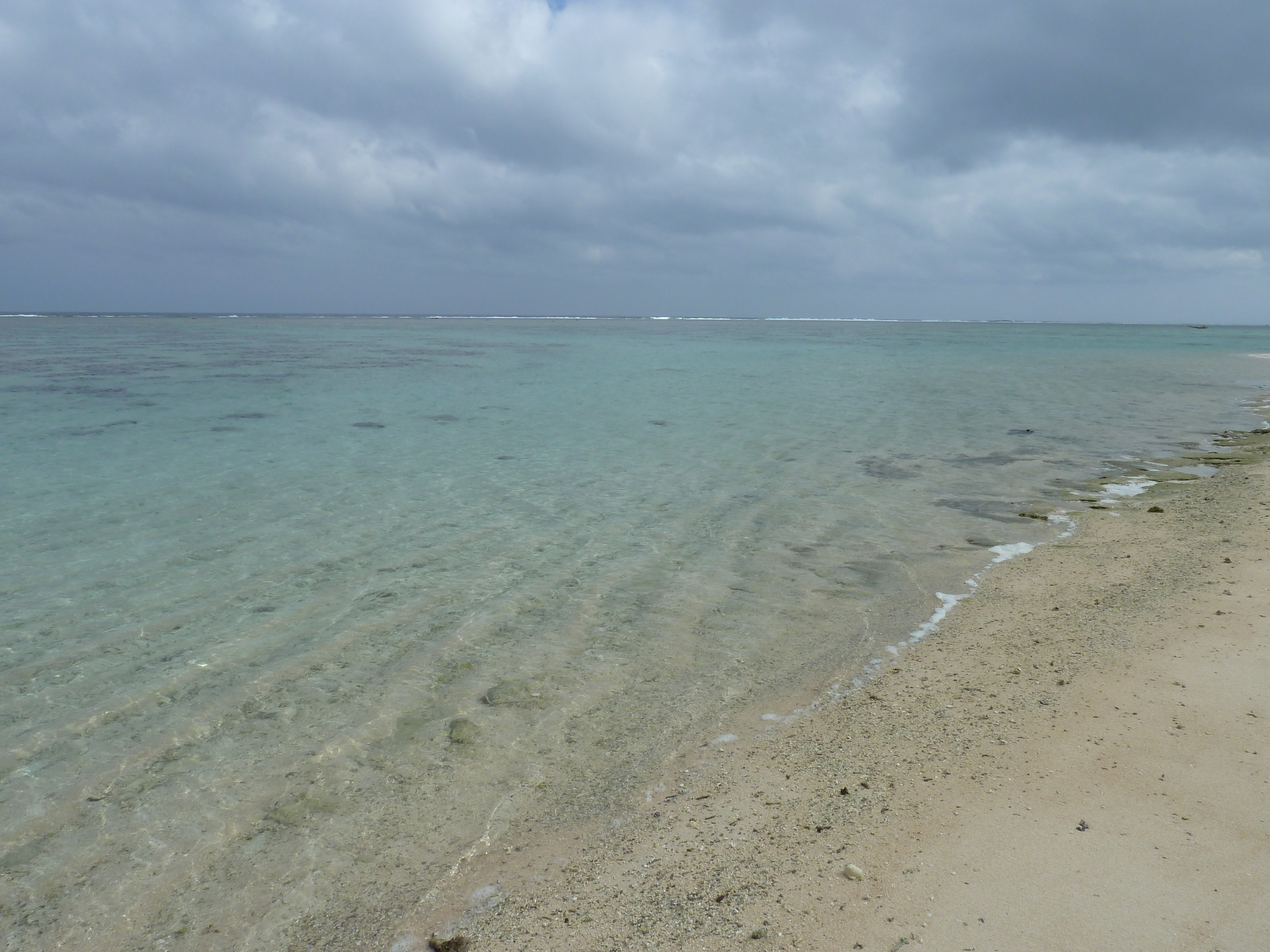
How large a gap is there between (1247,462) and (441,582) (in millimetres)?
14176

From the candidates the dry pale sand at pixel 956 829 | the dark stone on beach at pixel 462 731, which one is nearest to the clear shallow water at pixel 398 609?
the dark stone on beach at pixel 462 731

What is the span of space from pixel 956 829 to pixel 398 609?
16.6ft

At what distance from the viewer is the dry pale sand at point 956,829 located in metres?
3.05

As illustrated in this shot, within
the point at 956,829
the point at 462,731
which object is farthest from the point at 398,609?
the point at 956,829

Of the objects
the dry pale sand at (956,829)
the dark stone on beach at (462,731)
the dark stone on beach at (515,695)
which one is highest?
the dry pale sand at (956,829)

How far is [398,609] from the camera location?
6.96m

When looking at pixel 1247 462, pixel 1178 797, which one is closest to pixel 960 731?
pixel 1178 797

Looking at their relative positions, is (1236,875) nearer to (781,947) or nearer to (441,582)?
(781,947)

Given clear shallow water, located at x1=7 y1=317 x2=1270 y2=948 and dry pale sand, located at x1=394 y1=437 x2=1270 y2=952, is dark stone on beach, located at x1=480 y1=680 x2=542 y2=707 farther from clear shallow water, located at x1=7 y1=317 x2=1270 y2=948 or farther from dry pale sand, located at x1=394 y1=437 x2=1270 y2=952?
dry pale sand, located at x1=394 y1=437 x2=1270 y2=952

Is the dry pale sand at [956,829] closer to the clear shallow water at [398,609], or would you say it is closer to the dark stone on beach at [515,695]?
the clear shallow water at [398,609]

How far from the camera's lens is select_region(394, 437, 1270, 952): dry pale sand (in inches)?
120

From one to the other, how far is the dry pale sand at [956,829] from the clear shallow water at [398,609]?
0.46 m

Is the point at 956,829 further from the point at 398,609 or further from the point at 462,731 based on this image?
the point at 398,609

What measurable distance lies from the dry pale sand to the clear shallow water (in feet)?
1.52
